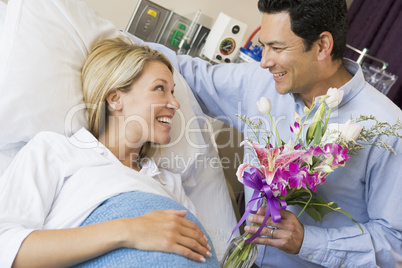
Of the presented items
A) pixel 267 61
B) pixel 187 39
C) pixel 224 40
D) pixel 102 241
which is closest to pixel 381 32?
pixel 224 40

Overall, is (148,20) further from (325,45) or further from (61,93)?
(325,45)

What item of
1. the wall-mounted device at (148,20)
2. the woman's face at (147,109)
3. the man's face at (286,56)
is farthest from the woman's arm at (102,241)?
the wall-mounted device at (148,20)

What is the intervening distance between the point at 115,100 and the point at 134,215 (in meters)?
0.55

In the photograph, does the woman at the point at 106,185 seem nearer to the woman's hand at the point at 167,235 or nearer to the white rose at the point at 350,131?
the woman's hand at the point at 167,235

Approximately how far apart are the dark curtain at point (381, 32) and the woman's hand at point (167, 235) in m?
2.10

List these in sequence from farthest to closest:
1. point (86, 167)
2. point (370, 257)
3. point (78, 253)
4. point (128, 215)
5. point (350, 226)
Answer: point (350, 226) → point (370, 257) → point (86, 167) → point (128, 215) → point (78, 253)

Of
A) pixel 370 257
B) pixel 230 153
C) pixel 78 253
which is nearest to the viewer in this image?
pixel 78 253

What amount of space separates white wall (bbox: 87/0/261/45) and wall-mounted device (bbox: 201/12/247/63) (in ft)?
0.82

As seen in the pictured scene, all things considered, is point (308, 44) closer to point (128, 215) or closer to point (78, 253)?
point (128, 215)

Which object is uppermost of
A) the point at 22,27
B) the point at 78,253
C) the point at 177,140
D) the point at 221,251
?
the point at 22,27

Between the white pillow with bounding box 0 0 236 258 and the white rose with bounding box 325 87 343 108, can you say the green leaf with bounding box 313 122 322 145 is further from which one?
the white pillow with bounding box 0 0 236 258

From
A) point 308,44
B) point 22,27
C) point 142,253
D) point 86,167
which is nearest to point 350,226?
point 308,44

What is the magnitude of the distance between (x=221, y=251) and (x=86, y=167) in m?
0.63

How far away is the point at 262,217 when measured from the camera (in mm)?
1254
